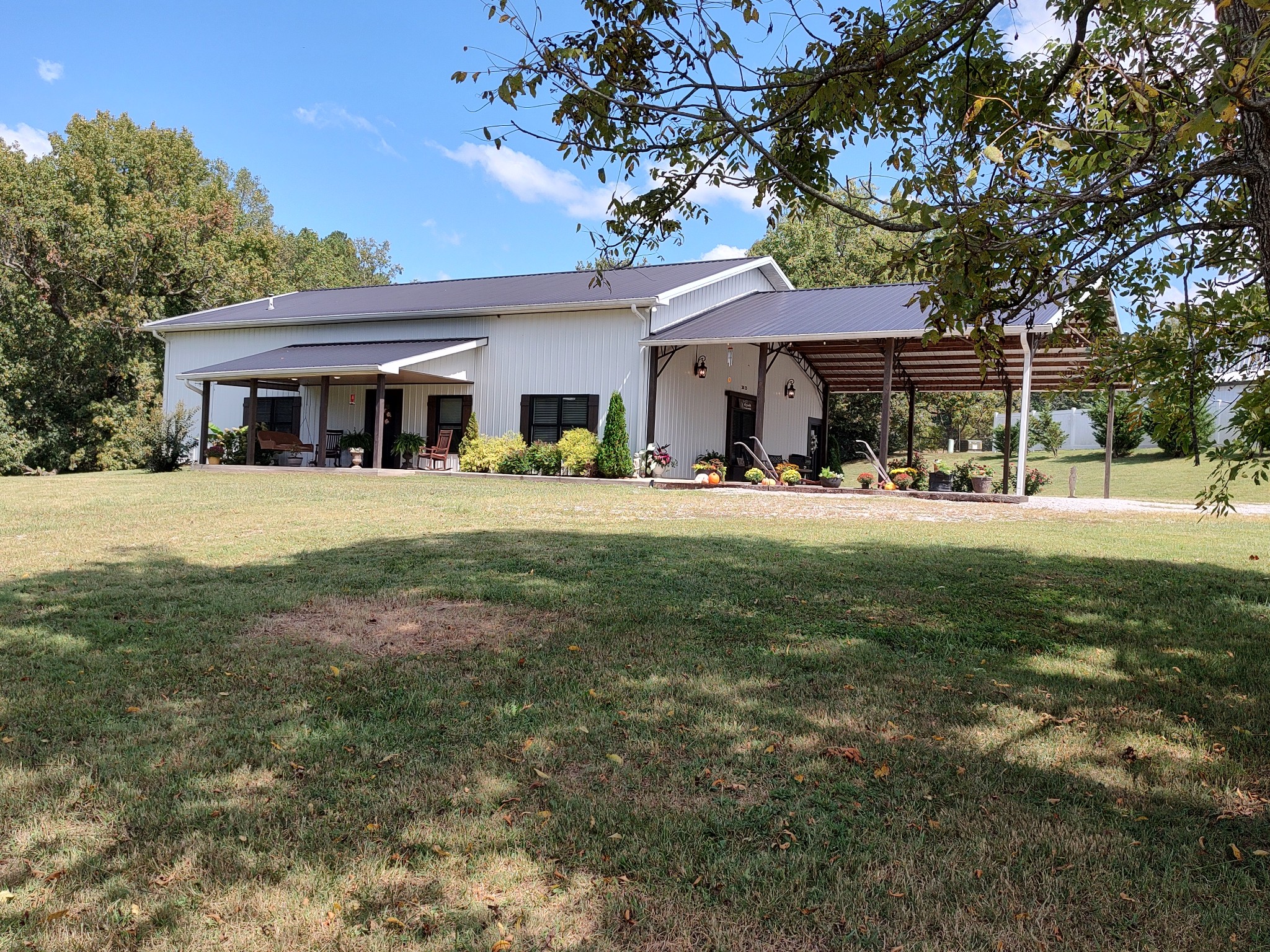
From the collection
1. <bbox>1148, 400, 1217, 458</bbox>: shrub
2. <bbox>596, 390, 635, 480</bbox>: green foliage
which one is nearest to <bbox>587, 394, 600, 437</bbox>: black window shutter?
<bbox>596, 390, 635, 480</bbox>: green foliage

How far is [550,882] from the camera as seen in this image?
2.34 m

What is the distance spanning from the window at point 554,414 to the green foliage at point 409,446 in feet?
9.81

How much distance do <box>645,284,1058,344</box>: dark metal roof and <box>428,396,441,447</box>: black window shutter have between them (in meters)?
6.67

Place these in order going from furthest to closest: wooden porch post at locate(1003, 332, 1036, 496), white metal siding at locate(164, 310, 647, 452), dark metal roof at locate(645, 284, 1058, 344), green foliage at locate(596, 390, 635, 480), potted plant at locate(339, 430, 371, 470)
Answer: potted plant at locate(339, 430, 371, 470) < white metal siding at locate(164, 310, 647, 452) < green foliage at locate(596, 390, 635, 480) < dark metal roof at locate(645, 284, 1058, 344) < wooden porch post at locate(1003, 332, 1036, 496)

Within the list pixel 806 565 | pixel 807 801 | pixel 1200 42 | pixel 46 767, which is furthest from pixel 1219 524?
pixel 46 767

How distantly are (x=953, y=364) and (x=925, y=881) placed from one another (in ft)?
68.9

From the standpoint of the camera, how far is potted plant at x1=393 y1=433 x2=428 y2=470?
22.1m

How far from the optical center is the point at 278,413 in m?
25.5

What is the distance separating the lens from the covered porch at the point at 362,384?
20625 millimetres

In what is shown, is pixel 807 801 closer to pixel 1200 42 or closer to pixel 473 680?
pixel 473 680

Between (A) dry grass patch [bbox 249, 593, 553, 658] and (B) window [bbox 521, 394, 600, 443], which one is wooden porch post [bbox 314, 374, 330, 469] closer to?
(B) window [bbox 521, 394, 600, 443]

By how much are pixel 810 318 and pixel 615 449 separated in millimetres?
5261

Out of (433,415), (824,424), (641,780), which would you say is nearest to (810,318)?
(824,424)

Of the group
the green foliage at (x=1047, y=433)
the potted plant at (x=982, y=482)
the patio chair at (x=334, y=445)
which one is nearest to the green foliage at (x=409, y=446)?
the patio chair at (x=334, y=445)
